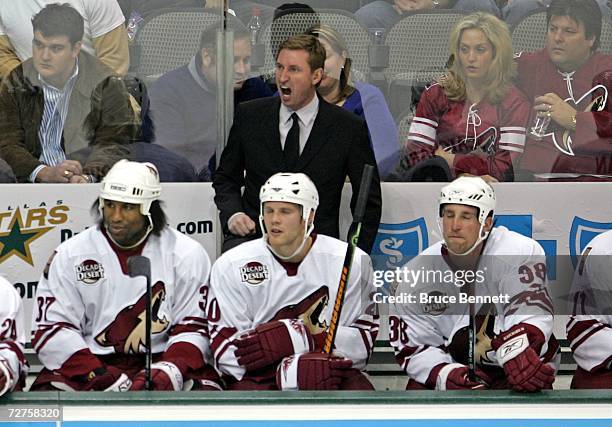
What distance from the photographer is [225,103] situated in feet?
16.6

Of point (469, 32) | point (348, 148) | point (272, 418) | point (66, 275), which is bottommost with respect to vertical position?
point (272, 418)

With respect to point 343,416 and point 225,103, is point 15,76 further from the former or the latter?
point 343,416

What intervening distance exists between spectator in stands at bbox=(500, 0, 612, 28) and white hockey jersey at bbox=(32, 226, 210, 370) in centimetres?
141

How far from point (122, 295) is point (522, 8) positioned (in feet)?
5.79

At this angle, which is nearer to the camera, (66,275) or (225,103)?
(66,275)

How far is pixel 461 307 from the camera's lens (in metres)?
4.17

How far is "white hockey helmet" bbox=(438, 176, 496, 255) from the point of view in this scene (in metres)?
4.46

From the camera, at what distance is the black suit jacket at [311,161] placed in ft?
16.0

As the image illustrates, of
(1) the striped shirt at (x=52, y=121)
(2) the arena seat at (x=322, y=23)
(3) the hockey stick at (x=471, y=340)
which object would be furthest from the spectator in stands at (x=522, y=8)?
(1) the striped shirt at (x=52, y=121)

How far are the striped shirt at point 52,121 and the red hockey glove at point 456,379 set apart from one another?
5.29 feet

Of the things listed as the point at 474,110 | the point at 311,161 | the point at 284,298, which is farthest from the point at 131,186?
the point at 474,110

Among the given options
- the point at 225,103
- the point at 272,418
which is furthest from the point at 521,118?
the point at 272,418

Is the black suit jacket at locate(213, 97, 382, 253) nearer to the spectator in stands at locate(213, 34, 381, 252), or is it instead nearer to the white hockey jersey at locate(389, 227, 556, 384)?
the spectator in stands at locate(213, 34, 381, 252)

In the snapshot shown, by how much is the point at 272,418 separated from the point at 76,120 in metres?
1.82
